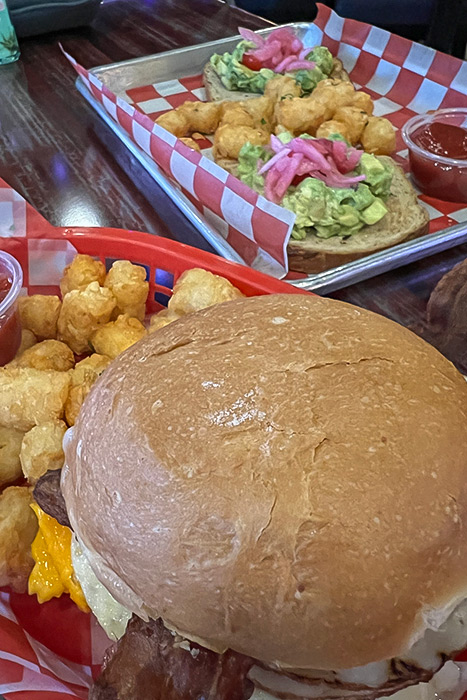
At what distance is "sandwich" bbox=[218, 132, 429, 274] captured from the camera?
1.98 metres

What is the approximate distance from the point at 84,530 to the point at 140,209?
146 centimetres

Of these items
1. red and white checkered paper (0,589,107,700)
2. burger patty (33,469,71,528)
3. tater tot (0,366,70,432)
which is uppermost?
burger patty (33,469,71,528)

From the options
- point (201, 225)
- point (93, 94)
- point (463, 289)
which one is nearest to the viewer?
point (463, 289)

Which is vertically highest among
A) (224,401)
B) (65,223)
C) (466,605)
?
(224,401)

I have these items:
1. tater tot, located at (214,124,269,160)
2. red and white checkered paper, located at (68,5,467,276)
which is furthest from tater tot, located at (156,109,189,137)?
tater tot, located at (214,124,269,160)

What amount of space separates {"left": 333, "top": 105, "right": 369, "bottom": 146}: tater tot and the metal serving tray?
2.58 feet

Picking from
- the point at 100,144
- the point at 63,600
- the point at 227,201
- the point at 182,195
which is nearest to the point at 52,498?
the point at 63,600

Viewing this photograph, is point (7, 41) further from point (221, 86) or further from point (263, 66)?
point (263, 66)

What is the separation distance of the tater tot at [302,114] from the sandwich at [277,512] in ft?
6.00

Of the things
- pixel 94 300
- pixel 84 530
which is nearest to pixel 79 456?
pixel 84 530

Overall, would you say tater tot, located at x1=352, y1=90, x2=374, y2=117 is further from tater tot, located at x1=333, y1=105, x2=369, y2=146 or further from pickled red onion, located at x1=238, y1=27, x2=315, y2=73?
pickled red onion, located at x1=238, y1=27, x2=315, y2=73

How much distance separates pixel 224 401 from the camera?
870 millimetres

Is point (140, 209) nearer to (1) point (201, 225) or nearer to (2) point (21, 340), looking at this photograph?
(1) point (201, 225)

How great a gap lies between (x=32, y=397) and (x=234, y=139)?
1.49 m
